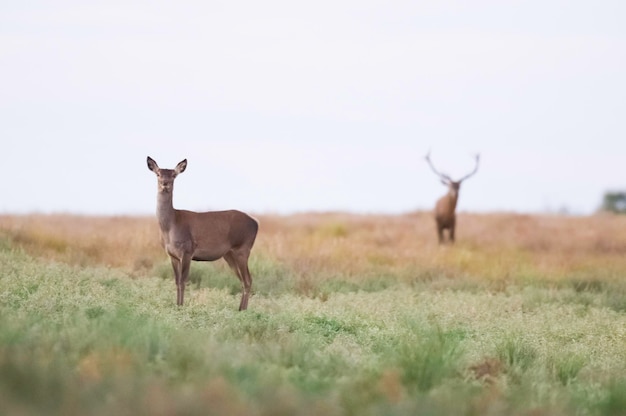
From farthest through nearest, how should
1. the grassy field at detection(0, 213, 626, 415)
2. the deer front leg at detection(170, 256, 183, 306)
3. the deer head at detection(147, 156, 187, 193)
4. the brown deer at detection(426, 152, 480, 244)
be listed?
the brown deer at detection(426, 152, 480, 244) < the deer head at detection(147, 156, 187, 193) < the deer front leg at detection(170, 256, 183, 306) < the grassy field at detection(0, 213, 626, 415)

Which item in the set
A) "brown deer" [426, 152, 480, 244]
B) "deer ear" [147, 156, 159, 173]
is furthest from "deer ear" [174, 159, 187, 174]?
"brown deer" [426, 152, 480, 244]

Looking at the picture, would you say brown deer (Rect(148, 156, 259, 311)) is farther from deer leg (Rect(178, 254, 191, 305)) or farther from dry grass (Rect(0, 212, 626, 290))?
dry grass (Rect(0, 212, 626, 290))

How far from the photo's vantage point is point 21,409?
559 cm

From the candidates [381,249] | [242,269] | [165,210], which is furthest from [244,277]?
[381,249]

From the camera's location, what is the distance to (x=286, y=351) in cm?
859

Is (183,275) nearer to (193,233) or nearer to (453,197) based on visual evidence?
(193,233)

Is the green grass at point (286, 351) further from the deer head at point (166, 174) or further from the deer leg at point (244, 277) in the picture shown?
the deer head at point (166, 174)

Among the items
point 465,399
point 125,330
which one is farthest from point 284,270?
point 465,399

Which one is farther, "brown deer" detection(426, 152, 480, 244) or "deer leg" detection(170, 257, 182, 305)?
"brown deer" detection(426, 152, 480, 244)

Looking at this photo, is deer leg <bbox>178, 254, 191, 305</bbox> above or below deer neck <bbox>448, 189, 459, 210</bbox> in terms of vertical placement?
below

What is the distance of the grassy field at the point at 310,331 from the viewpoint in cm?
655

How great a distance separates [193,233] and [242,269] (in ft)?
2.73

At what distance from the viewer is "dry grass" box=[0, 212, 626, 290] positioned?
18.0 metres

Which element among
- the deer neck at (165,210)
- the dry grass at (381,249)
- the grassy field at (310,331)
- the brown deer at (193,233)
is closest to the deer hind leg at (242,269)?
the brown deer at (193,233)
